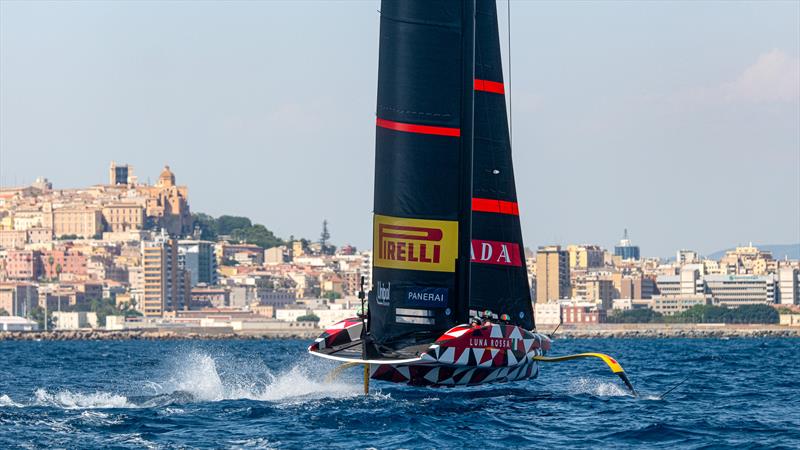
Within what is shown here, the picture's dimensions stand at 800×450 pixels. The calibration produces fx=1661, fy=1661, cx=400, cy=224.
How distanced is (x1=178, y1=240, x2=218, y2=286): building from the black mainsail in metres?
160

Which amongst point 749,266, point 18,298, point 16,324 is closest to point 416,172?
point 16,324

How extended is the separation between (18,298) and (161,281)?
14.2 m

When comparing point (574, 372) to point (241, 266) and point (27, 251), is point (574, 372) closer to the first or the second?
point (27, 251)

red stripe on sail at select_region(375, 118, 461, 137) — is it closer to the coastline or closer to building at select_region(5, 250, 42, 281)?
the coastline

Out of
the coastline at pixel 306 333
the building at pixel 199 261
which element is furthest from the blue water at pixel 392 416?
the building at pixel 199 261

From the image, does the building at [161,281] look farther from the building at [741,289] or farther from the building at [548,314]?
the building at [741,289]

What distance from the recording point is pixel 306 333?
5423 inches

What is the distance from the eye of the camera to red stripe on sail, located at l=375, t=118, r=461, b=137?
68.5ft

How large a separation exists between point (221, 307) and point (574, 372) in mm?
134292

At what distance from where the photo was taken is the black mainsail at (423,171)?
2088 centimetres

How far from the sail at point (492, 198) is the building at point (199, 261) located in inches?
6224

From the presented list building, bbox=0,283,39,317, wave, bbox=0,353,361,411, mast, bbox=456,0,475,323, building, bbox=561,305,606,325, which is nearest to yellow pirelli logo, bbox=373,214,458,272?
mast, bbox=456,0,475,323

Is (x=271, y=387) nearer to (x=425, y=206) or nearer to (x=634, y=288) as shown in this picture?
(x=425, y=206)

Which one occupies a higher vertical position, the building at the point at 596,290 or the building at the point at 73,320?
the building at the point at 596,290
